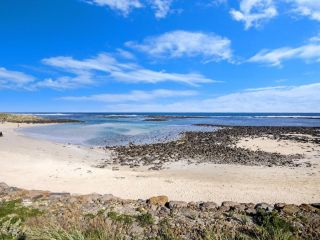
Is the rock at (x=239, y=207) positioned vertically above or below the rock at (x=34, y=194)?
below

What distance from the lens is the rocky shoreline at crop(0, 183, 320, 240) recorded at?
23.8 feet

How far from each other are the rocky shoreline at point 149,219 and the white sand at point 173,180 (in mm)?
3438

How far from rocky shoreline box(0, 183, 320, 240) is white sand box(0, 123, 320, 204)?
3.44 metres

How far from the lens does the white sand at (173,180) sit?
42.3 ft

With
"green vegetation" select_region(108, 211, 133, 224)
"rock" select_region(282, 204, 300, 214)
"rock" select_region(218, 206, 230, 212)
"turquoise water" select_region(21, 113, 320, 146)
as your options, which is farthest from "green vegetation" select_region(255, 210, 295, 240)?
"turquoise water" select_region(21, 113, 320, 146)

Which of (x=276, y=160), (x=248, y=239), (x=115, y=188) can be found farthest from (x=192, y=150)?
(x=248, y=239)

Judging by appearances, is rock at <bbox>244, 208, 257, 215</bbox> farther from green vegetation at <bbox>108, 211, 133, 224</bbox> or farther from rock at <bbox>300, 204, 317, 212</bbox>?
green vegetation at <bbox>108, 211, 133, 224</bbox>

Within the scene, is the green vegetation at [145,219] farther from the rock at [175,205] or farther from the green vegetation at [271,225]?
the green vegetation at [271,225]

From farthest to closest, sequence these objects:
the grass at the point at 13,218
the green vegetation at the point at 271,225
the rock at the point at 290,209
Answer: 1. the rock at the point at 290,209
2. the grass at the point at 13,218
3. the green vegetation at the point at 271,225

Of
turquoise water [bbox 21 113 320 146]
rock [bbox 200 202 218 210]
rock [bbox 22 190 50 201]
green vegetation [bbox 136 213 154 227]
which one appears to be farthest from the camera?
turquoise water [bbox 21 113 320 146]

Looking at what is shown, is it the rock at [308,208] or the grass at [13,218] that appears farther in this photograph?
the rock at [308,208]

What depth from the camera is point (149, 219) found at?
26.5 feet

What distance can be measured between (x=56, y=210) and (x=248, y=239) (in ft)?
16.2

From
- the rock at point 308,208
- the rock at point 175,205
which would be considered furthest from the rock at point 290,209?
the rock at point 175,205
